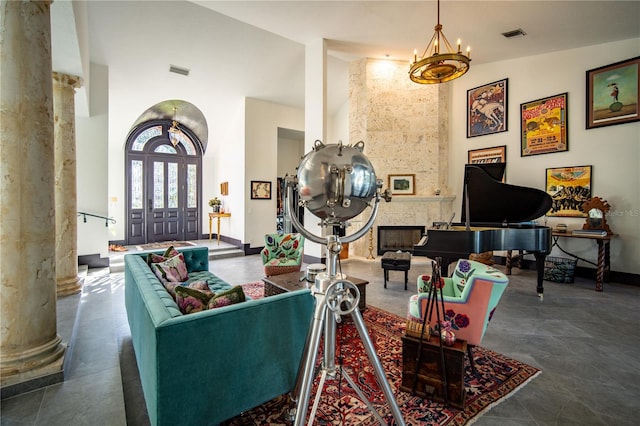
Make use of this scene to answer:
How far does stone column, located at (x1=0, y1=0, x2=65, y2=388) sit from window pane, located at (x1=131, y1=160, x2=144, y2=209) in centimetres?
719

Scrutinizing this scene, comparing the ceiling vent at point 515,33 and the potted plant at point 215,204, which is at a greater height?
the ceiling vent at point 515,33

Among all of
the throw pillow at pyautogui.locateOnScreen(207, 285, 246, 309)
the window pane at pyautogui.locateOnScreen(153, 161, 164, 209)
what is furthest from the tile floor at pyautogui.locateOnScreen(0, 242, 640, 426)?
the window pane at pyautogui.locateOnScreen(153, 161, 164, 209)

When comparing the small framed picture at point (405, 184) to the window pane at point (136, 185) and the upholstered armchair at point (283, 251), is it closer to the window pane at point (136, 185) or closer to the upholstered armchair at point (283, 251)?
the upholstered armchair at point (283, 251)

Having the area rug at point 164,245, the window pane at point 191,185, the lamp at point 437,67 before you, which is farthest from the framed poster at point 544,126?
the window pane at point 191,185

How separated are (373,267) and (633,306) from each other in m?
3.59

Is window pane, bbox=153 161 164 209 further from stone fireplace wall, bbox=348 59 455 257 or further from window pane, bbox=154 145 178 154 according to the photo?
stone fireplace wall, bbox=348 59 455 257

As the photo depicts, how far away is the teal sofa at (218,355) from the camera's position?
131 centimetres

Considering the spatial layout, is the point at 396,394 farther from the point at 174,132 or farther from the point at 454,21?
the point at 174,132

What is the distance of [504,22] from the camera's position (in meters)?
4.67

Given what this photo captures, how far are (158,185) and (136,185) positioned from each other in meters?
0.55

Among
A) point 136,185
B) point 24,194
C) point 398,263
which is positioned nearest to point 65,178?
point 24,194

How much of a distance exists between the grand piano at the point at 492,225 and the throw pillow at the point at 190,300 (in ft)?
8.91

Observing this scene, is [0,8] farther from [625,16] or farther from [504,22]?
[625,16]

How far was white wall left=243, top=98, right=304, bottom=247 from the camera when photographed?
712 cm
